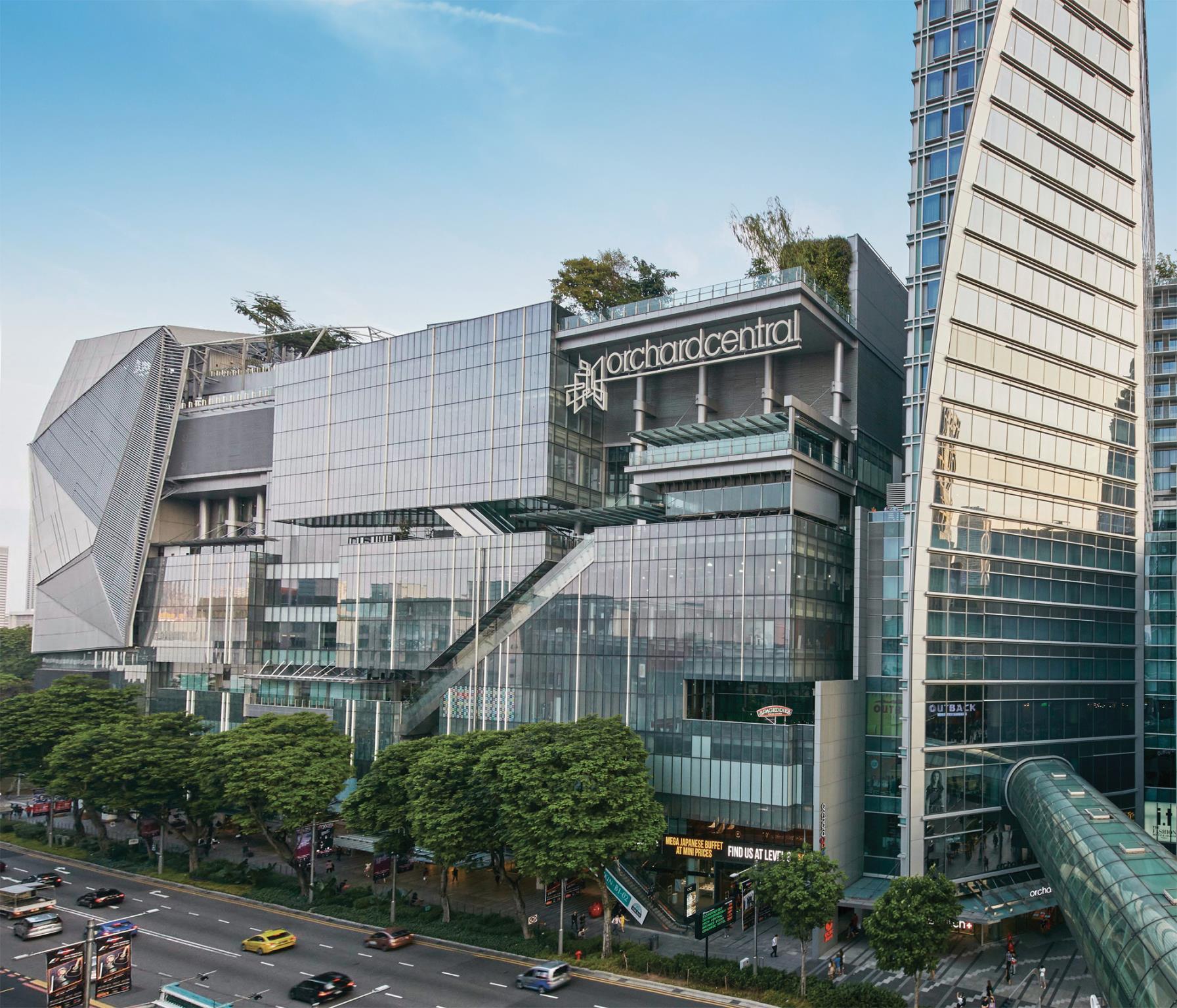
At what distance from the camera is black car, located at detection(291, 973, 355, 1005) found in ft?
199

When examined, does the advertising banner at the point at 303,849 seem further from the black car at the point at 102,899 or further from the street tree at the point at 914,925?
the street tree at the point at 914,925

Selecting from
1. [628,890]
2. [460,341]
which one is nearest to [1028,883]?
[628,890]

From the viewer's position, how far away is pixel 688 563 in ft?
279

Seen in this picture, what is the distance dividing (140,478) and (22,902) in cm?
7250

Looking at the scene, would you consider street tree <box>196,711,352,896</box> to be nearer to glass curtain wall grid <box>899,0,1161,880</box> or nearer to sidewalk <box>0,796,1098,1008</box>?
sidewalk <box>0,796,1098,1008</box>

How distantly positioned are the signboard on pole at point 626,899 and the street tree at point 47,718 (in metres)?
59.0

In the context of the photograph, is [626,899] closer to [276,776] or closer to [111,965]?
[276,776]

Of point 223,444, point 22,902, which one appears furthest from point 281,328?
point 22,902

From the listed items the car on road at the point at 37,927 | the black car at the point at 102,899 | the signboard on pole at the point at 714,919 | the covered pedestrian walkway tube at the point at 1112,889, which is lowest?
the black car at the point at 102,899

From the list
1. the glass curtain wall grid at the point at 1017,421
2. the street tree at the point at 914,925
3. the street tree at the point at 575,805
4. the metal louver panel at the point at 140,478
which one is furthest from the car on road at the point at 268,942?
the metal louver panel at the point at 140,478

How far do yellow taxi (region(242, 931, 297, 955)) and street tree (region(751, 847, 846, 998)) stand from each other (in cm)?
3344

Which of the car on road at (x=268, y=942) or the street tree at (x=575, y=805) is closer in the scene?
the street tree at (x=575, y=805)

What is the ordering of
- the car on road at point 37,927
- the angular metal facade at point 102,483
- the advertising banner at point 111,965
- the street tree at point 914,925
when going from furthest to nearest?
the angular metal facade at point 102,483 < the car on road at point 37,927 < the street tree at point 914,925 < the advertising banner at point 111,965

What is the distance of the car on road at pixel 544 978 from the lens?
6275cm
